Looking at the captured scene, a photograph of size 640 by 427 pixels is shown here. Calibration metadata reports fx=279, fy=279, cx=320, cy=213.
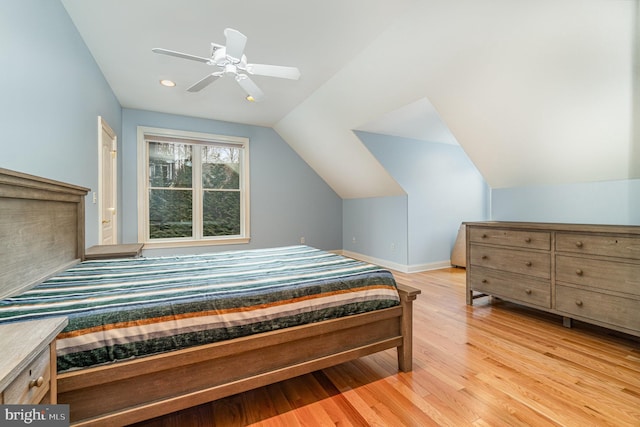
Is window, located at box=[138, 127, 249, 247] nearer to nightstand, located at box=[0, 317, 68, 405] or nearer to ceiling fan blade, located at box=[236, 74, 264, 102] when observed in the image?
ceiling fan blade, located at box=[236, 74, 264, 102]

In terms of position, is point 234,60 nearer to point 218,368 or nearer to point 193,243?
point 218,368

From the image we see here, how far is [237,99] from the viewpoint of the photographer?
12.6ft

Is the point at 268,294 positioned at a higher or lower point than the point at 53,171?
lower

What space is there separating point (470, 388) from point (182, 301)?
5.49 feet

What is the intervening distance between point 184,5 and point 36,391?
2442mm

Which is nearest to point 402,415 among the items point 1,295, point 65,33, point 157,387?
point 157,387

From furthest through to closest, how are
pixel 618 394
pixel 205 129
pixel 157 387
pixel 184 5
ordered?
pixel 205 129, pixel 184 5, pixel 618 394, pixel 157 387

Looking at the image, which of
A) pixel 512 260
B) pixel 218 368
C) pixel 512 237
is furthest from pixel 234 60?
pixel 512 260

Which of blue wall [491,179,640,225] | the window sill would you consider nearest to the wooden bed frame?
blue wall [491,179,640,225]

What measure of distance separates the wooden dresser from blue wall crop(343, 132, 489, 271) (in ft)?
4.69

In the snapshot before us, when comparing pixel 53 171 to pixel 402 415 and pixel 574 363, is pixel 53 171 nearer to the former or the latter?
pixel 402 415

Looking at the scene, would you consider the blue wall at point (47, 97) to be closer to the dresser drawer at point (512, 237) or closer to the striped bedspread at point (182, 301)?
the striped bedspread at point (182, 301)

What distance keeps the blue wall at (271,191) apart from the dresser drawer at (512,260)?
3.11m

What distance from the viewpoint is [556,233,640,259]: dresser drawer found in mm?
1983
